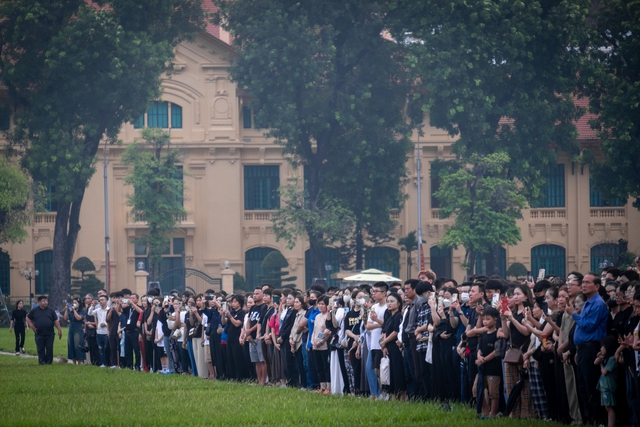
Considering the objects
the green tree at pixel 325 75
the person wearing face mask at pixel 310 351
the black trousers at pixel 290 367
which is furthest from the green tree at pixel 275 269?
the person wearing face mask at pixel 310 351

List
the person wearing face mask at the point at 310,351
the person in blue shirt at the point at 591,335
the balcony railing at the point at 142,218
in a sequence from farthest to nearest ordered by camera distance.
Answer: the balcony railing at the point at 142,218
the person wearing face mask at the point at 310,351
the person in blue shirt at the point at 591,335

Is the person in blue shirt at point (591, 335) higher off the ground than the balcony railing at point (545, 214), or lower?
lower

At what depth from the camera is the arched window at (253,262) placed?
186ft

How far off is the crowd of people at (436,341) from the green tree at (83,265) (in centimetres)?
2894

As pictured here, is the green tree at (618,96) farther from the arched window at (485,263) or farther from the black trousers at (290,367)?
the black trousers at (290,367)

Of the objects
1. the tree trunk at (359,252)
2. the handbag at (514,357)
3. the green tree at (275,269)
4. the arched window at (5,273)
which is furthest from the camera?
the arched window at (5,273)

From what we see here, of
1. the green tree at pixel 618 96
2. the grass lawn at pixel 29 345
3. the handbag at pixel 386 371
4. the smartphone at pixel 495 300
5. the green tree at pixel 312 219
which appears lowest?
the grass lawn at pixel 29 345

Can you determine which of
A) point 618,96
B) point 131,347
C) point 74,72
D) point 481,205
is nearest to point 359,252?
point 481,205

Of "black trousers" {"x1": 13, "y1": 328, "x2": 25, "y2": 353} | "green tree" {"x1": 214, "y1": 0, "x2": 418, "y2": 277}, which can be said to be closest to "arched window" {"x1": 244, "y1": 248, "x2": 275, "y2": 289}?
"green tree" {"x1": 214, "y1": 0, "x2": 418, "y2": 277}

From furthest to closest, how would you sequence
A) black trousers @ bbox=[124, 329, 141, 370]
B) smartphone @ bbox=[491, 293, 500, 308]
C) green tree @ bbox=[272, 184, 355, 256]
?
green tree @ bbox=[272, 184, 355, 256] → black trousers @ bbox=[124, 329, 141, 370] → smartphone @ bbox=[491, 293, 500, 308]

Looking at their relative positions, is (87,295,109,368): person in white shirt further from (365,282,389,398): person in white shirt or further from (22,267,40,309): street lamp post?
(22,267,40,309): street lamp post

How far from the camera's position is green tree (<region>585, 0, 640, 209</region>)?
44.1 m

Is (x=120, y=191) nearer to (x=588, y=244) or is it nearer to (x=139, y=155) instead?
(x=139, y=155)

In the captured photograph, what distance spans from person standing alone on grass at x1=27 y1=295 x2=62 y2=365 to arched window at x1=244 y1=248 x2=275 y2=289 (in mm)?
29218
